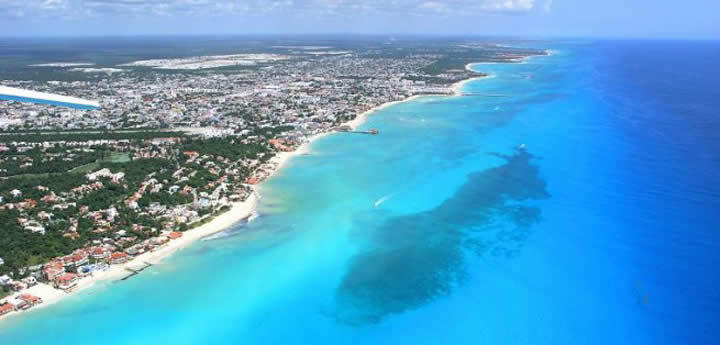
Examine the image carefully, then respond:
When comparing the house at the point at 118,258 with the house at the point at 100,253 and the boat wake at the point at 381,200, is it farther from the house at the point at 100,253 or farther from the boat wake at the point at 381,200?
the boat wake at the point at 381,200

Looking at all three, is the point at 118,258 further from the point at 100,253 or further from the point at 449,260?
the point at 449,260

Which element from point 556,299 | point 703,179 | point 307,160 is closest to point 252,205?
point 307,160

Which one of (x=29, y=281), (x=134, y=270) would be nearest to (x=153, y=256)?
(x=134, y=270)

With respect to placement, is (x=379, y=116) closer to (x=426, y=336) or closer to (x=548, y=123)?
(x=548, y=123)

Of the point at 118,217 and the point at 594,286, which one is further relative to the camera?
the point at 118,217

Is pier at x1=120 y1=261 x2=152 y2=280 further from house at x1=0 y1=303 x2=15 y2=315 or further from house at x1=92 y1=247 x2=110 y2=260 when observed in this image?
house at x1=0 y1=303 x2=15 y2=315

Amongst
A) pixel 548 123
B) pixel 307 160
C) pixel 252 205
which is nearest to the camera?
pixel 252 205

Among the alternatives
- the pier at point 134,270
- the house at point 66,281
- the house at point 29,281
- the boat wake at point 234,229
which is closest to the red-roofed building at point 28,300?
the house at point 29,281
